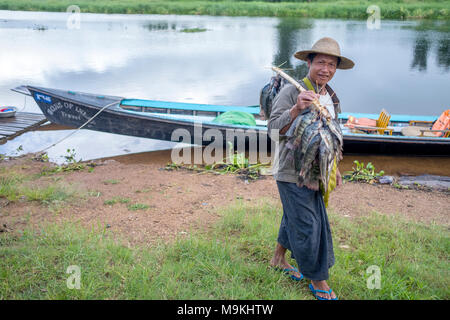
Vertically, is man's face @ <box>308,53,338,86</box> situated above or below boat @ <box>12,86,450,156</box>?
above

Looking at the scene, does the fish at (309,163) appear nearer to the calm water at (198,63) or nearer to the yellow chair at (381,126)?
the yellow chair at (381,126)

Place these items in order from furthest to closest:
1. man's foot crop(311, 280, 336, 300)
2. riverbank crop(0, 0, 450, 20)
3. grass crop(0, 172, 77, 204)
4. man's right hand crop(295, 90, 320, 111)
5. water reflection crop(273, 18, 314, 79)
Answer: riverbank crop(0, 0, 450, 20)
water reflection crop(273, 18, 314, 79)
grass crop(0, 172, 77, 204)
man's foot crop(311, 280, 336, 300)
man's right hand crop(295, 90, 320, 111)

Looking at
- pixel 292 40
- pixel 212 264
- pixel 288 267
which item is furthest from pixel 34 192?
pixel 292 40

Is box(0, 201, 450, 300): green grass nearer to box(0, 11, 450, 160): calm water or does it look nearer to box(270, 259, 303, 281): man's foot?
box(270, 259, 303, 281): man's foot

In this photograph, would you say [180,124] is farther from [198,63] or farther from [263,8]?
[263,8]

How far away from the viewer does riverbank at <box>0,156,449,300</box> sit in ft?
8.19

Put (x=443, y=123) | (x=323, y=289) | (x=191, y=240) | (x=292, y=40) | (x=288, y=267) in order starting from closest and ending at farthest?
(x=323, y=289)
(x=288, y=267)
(x=191, y=240)
(x=443, y=123)
(x=292, y=40)

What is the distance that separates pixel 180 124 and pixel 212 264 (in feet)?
15.6

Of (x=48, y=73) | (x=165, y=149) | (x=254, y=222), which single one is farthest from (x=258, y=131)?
(x=48, y=73)

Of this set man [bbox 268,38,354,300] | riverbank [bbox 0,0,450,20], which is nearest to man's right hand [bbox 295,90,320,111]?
man [bbox 268,38,354,300]

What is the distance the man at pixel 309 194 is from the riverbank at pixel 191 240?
0.86 feet

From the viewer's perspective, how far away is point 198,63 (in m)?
17.1

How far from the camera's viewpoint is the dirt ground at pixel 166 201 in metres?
3.58

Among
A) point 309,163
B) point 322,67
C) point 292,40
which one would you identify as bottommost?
point 309,163
